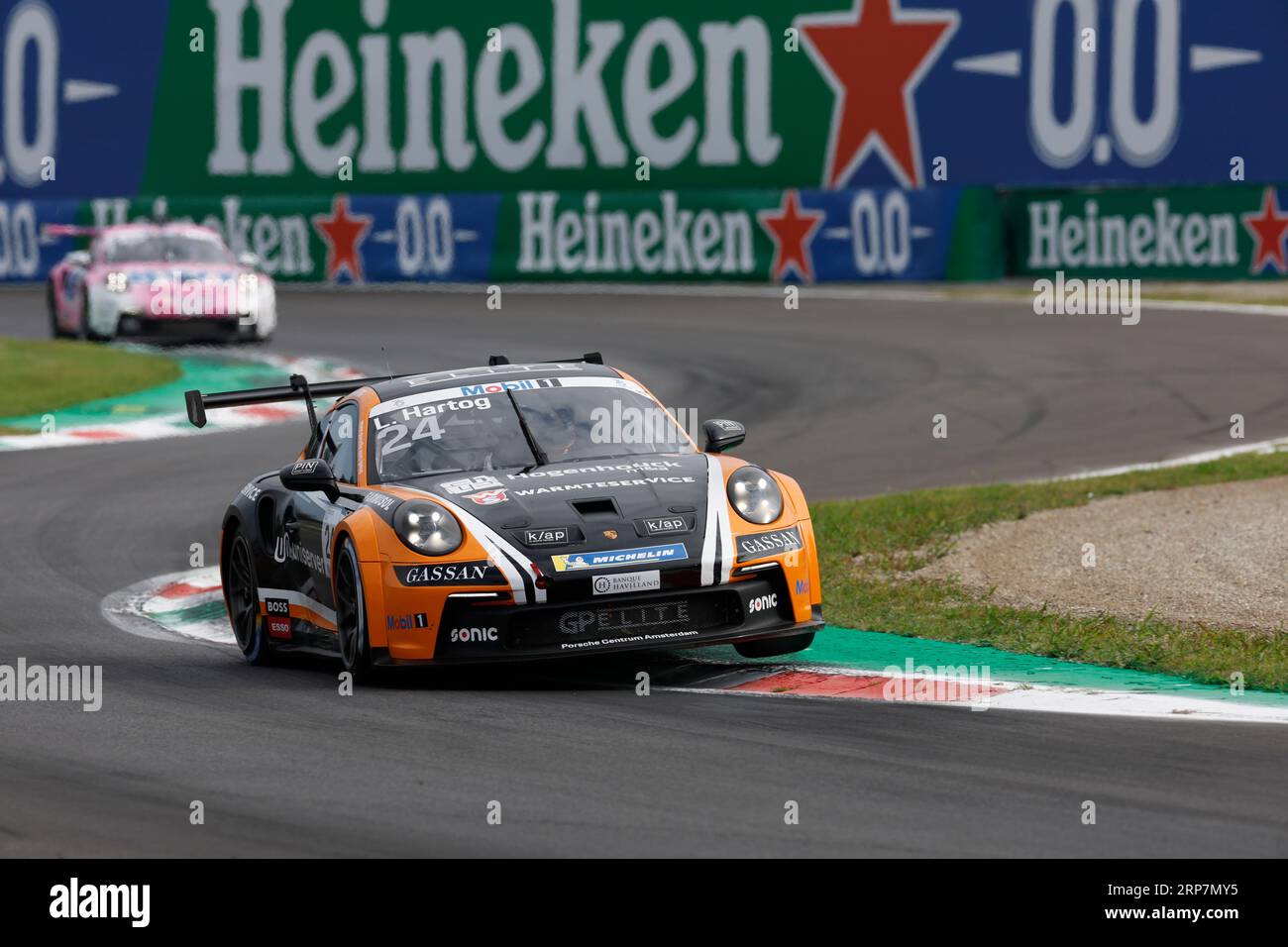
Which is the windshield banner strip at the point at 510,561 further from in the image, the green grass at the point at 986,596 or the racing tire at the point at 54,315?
the racing tire at the point at 54,315

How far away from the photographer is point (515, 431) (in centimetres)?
930

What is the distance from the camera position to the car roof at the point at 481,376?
9.65 meters

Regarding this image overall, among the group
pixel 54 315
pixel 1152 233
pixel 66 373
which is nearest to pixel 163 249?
pixel 54 315

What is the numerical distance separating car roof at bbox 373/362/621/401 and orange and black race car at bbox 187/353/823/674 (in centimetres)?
1

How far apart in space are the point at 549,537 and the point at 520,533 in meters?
0.11

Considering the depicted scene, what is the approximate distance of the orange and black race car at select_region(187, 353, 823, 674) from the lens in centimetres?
822

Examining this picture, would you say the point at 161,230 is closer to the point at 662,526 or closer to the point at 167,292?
the point at 167,292

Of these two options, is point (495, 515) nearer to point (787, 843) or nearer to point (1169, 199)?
point (787, 843)

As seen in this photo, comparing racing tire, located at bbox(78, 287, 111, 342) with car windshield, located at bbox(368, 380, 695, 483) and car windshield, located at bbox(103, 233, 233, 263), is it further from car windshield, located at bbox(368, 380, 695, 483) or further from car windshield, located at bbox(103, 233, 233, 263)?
car windshield, located at bbox(368, 380, 695, 483)

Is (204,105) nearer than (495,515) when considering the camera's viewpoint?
No

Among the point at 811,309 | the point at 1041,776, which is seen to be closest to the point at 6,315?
the point at 811,309
